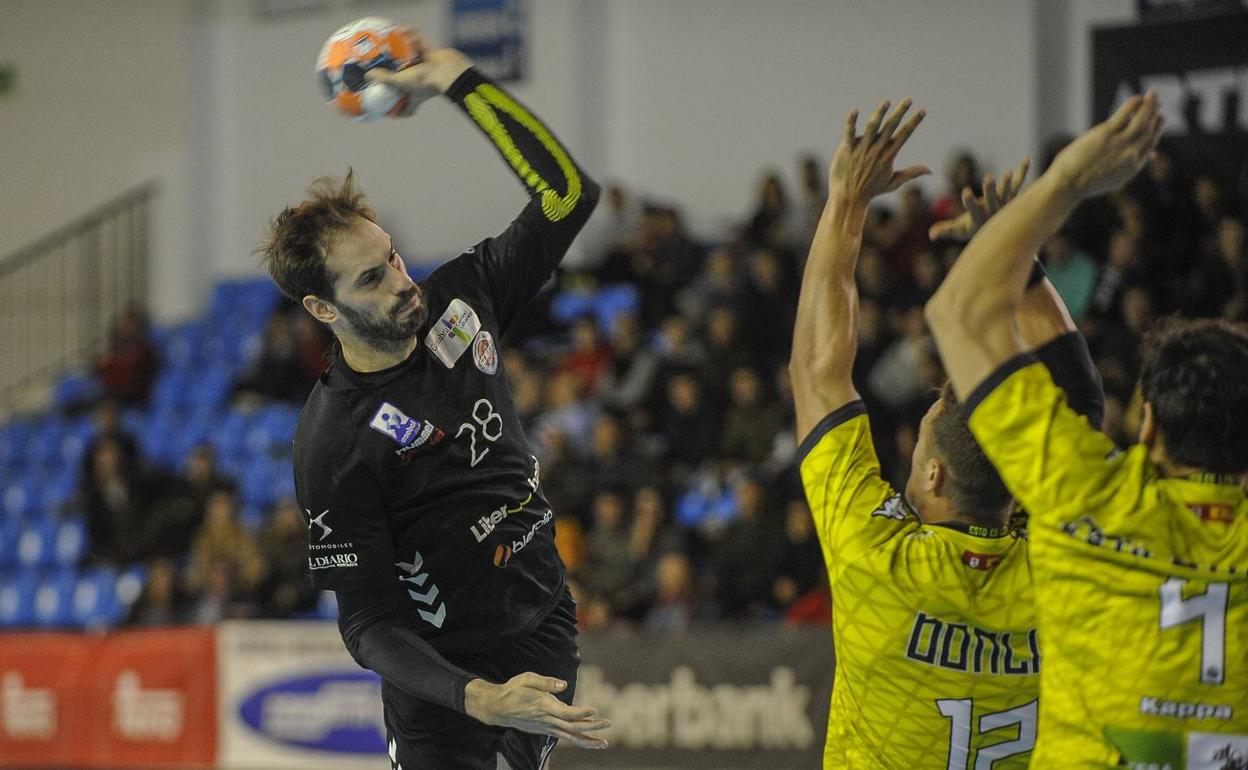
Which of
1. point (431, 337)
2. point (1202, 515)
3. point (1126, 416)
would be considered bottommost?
point (1126, 416)

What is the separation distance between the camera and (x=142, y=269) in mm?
18266

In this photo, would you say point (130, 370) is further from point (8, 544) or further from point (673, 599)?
point (673, 599)

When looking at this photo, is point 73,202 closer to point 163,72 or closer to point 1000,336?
point 163,72

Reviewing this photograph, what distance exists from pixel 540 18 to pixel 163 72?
5.22 meters

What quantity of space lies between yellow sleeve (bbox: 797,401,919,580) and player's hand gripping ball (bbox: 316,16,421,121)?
173 cm

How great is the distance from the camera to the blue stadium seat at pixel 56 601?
575 inches

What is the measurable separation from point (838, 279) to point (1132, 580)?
97 centimetres

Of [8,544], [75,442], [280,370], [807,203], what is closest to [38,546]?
[8,544]

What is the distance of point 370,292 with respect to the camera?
389 centimetres

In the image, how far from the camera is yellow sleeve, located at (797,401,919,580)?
3.04 m

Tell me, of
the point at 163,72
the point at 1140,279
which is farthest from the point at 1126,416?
the point at 163,72

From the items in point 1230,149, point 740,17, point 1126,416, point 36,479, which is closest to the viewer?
point 1126,416

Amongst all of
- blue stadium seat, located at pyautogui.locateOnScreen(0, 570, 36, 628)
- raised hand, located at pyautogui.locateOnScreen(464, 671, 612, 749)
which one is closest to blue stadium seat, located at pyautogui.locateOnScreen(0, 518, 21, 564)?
blue stadium seat, located at pyautogui.locateOnScreen(0, 570, 36, 628)

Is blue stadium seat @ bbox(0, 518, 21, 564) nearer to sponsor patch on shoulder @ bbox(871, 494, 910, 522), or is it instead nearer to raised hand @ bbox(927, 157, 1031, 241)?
raised hand @ bbox(927, 157, 1031, 241)
